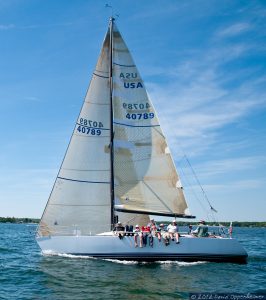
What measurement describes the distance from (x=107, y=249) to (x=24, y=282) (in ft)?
18.1

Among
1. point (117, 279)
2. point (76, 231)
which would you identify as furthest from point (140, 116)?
point (117, 279)

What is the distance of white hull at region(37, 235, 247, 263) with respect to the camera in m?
20.2

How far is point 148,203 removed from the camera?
21.9m

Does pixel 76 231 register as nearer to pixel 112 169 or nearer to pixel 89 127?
pixel 112 169

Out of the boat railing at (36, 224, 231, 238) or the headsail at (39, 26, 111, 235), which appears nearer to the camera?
the boat railing at (36, 224, 231, 238)

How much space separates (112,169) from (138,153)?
5.60 feet

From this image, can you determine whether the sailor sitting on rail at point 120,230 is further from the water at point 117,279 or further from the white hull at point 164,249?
the water at point 117,279

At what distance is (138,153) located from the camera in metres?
22.5

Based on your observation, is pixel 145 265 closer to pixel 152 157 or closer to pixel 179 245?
pixel 179 245

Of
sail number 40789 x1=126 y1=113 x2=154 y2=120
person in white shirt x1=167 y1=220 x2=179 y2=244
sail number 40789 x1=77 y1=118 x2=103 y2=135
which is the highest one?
sail number 40789 x1=126 y1=113 x2=154 y2=120

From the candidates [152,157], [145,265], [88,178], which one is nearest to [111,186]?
[88,178]

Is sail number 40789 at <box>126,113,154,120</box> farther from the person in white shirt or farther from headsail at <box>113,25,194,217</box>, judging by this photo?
the person in white shirt

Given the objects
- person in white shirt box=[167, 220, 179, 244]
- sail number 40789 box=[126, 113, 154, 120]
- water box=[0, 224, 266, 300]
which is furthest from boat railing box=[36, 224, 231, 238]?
sail number 40789 box=[126, 113, 154, 120]

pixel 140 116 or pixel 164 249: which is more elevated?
pixel 140 116
